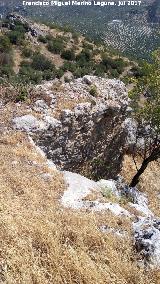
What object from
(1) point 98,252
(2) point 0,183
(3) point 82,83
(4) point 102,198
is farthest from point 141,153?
(1) point 98,252

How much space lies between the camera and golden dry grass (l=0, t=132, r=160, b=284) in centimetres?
745

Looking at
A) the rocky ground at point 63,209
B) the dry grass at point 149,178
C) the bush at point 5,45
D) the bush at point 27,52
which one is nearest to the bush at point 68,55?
the bush at point 27,52

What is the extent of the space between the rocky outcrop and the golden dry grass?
752 centimetres

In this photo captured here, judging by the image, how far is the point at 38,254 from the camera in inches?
317

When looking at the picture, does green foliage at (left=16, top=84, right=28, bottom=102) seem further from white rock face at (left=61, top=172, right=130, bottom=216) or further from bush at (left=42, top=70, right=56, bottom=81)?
bush at (left=42, top=70, right=56, bottom=81)

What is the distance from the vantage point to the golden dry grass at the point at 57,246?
745 centimetres

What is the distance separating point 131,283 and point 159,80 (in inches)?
573

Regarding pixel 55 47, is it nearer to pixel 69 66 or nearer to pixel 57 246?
pixel 69 66

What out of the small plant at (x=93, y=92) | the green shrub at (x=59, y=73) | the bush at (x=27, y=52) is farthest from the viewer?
the bush at (x=27, y=52)

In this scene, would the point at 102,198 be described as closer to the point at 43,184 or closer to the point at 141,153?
the point at 43,184

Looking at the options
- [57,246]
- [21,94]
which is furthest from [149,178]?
[57,246]

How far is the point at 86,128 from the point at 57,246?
13.9m

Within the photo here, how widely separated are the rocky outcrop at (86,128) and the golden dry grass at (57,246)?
7520 mm

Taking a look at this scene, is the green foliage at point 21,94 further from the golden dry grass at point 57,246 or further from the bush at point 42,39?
the bush at point 42,39
